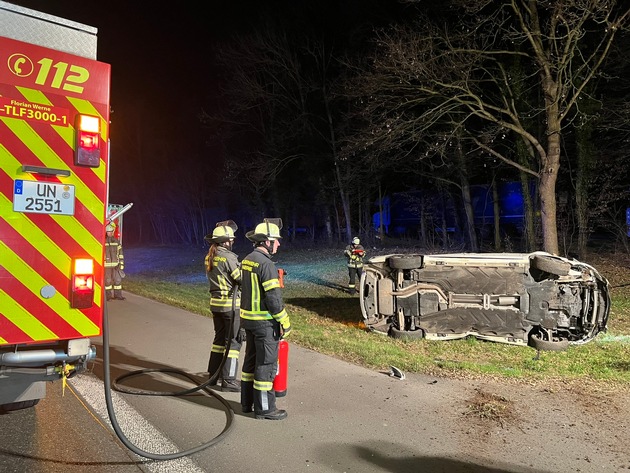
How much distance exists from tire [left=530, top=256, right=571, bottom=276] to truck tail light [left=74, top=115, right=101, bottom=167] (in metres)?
5.70

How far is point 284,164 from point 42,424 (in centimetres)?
2391

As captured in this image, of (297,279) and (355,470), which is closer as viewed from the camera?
(355,470)

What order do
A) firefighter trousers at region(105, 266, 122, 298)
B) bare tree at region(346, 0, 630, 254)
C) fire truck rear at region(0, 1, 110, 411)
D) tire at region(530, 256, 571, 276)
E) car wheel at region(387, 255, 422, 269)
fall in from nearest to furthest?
fire truck rear at region(0, 1, 110, 411), tire at region(530, 256, 571, 276), car wheel at region(387, 255, 422, 269), firefighter trousers at region(105, 266, 122, 298), bare tree at region(346, 0, 630, 254)

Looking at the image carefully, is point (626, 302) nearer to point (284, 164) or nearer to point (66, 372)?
point (66, 372)

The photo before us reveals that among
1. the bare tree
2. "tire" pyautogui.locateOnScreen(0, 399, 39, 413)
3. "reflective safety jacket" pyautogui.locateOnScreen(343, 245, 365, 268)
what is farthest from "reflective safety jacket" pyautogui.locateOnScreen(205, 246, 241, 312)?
the bare tree

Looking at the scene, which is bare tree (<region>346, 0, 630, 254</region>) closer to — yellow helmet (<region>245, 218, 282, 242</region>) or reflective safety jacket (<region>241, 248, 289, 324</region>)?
yellow helmet (<region>245, 218, 282, 242</region>)

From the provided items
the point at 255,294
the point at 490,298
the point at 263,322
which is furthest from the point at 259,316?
the point at 490,298

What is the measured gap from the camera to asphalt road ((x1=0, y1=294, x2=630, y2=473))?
140 inches

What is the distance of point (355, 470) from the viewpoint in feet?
11.3

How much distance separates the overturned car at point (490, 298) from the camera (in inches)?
264

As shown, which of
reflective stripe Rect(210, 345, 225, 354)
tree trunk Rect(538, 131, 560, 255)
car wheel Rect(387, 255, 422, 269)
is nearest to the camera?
reflective stripe Rect(210, 345, 225, 354)

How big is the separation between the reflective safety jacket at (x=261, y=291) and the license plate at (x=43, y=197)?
62.8 inches

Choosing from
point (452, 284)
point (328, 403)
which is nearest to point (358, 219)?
point (452, 284)

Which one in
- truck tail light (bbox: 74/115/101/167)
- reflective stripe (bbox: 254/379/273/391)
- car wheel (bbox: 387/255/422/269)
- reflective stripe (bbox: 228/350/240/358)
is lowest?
reflective stripe (bbox: 254/379/273/391)
